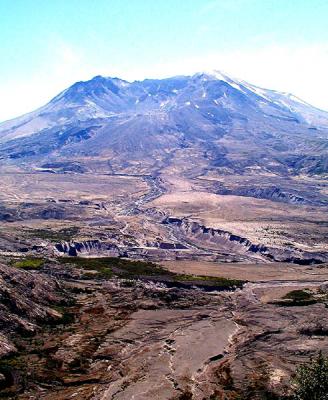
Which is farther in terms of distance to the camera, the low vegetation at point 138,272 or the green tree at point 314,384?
the low vegetation at point 138,272

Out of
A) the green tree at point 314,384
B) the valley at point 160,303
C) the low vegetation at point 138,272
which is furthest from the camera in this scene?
the low vegetation at point 138,272

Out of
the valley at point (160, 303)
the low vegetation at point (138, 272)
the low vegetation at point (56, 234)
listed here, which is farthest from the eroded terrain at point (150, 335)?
the low vegetation at point (56, 234)

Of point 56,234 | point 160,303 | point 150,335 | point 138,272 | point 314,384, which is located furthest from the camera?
point 56,234

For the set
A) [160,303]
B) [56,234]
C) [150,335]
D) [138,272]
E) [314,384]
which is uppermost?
[314,384]

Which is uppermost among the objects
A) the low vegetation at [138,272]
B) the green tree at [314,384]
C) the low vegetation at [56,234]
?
the green tree at [314,384]

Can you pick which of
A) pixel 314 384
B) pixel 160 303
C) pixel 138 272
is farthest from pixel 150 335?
pixel 138 272

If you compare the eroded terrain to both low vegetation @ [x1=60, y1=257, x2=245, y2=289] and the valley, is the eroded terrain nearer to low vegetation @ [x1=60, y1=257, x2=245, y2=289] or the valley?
the valley

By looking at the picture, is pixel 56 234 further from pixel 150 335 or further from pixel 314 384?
pixel 314 384

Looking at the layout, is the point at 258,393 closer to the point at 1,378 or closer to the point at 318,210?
the point at 1,378

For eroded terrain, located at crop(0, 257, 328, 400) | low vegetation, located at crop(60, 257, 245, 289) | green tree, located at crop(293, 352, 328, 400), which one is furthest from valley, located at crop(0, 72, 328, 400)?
green tree, located at crop(293, 352, 328, 400)

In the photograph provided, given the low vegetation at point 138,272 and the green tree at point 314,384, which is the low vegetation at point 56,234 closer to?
the low vegetation at point 138,272

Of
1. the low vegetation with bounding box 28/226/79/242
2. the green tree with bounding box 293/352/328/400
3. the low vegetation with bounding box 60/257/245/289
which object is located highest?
the green tree with bounding box 293/352/328/400
